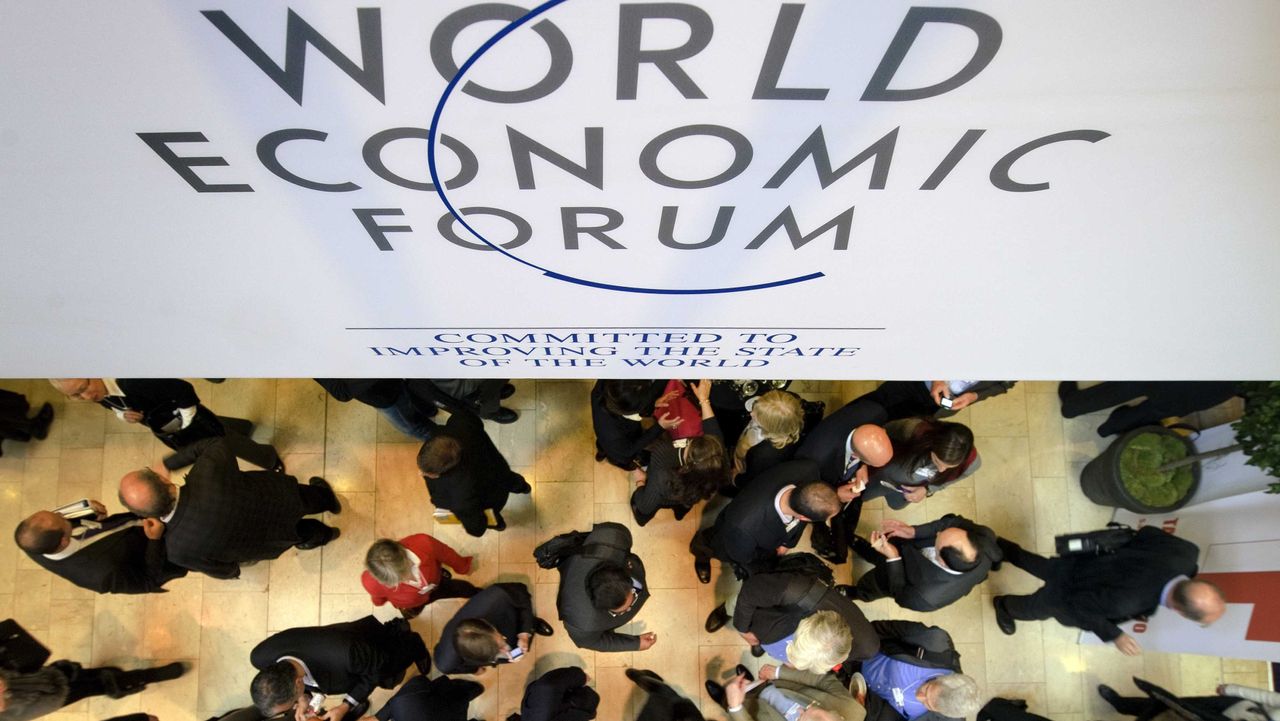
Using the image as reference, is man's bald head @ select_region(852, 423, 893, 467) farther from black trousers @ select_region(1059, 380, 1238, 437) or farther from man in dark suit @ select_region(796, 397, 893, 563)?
black trousers @ select_region(1059, 380, 1238, 437)

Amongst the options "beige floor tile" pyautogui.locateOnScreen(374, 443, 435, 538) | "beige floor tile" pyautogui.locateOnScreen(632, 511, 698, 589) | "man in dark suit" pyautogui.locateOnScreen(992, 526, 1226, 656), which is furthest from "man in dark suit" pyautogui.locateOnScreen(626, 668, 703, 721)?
"man in dark suit" pyautogui.locateOnScreen(992, 526, 1226, 656)

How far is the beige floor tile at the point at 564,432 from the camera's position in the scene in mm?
4930

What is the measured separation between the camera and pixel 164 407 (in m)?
4.16

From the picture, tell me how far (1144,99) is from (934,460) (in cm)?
249

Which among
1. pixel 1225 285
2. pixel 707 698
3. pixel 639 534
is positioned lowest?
pixel 707 698

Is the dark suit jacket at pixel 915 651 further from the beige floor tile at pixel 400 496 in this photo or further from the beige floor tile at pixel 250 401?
the beige floor tile at pixel 250 401

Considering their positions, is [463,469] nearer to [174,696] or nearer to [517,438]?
[517,438]

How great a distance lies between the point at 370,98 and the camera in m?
1.52

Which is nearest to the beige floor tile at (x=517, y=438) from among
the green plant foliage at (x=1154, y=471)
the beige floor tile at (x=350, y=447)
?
the beige floor tile at (x=350, y=447)

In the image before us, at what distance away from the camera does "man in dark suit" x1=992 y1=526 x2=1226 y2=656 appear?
3607 mm

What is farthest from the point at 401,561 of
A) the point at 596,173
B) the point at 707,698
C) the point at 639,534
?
the point at 596,173

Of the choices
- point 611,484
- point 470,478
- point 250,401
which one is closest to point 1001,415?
point 611,484

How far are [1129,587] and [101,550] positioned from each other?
5.72 metres

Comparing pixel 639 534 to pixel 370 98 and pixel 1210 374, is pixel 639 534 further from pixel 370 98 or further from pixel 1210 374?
pixel 370 98
